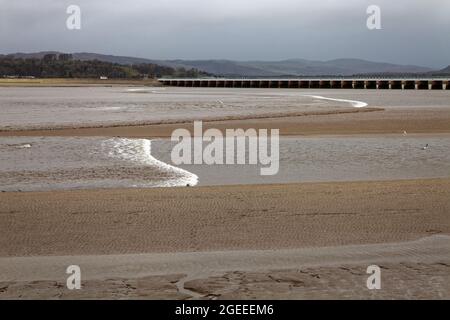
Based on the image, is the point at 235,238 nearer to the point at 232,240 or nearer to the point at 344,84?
the point at 232,240

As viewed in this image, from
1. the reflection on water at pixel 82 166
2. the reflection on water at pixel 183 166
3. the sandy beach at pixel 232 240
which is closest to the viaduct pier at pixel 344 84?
the reflection on water at pixel 183 166

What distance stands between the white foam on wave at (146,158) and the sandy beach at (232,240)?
38.0 inches

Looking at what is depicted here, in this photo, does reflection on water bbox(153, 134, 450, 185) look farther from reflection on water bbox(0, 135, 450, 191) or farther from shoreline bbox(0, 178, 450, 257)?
shoreline bbox(0, 178, 450, 257)

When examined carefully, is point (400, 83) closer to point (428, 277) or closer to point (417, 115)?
point (417, 115)

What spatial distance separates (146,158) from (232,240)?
684cm

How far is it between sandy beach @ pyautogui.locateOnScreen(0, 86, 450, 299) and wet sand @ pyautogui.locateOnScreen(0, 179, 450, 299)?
0.5 inches

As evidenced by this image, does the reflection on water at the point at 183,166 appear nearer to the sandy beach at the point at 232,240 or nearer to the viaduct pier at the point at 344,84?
the sandy beach at the point at 232,240

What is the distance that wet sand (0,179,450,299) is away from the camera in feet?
16.5

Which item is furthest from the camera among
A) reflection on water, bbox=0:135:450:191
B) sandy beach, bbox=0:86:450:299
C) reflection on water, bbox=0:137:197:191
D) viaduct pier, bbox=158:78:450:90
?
viaduct pier, bbox=158:78:450:90

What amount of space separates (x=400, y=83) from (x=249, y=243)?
69426mm

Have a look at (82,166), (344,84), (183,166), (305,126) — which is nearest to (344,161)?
(183,166)

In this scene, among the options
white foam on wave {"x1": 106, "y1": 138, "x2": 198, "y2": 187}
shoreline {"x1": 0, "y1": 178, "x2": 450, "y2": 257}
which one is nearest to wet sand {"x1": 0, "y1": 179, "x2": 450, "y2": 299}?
shoreline {"x1": 0, "y1": 178, "x2": 450, "y2": 257}

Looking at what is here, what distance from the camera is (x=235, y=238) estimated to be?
21.4 feet

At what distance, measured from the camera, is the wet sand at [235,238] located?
5039 mm
